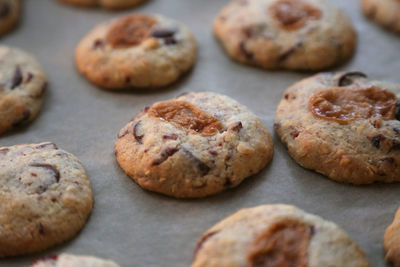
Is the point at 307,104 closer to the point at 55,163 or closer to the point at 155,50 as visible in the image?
the point at 155,50

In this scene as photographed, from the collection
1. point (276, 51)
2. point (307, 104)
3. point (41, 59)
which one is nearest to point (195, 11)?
point (276, 51)

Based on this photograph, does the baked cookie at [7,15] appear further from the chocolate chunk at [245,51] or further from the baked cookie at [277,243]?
the baked cookie at [277,243]

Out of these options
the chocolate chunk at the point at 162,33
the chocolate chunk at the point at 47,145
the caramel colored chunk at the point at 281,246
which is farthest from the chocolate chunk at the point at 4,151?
the caramel colored chunk at the point at 281,246

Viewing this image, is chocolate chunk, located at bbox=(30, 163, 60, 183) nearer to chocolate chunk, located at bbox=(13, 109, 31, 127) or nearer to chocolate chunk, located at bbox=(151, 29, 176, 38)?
chocolate chunk, located at bbox=(13, 109, 31, 127)

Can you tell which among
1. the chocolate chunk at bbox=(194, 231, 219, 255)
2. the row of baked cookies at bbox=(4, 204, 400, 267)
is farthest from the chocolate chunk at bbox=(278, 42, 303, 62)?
the chocolate chunk at bbox=(194, 231, 219, 255)

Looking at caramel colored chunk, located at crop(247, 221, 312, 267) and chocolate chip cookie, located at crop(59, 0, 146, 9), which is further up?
chocolate chip cookie, located at crop(59, 0, 146, 9)

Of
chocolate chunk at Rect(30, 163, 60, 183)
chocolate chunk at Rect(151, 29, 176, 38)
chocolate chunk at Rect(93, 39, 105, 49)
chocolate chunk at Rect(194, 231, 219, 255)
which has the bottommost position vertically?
chocolate chunk at Rect(30, 163, 60, 183)

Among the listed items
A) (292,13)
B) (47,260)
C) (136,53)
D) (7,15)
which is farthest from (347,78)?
(7,15)
